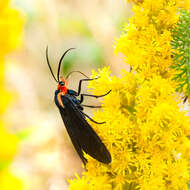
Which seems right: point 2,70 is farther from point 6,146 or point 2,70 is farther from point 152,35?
point 152,35

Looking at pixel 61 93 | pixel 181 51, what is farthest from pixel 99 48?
pixel 181 51

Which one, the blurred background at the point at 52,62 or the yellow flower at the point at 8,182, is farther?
the blurred background at the point at 52,62

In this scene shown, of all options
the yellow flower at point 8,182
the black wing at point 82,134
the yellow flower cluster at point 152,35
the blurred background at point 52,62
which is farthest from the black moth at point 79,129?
the blurred background at point 52,62

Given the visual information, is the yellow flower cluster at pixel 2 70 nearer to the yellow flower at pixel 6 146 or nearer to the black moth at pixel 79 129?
the yellow flower at pixel 6 146

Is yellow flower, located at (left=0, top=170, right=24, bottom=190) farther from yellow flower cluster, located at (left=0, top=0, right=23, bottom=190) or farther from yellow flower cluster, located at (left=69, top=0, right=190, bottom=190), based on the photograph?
yellow flower cluster, located at (left=69, top=0, right=190, bottom=190)

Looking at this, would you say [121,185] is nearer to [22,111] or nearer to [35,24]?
[22,111]

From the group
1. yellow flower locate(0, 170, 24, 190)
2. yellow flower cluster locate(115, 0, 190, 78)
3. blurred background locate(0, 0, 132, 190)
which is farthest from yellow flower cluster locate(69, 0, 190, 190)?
blurred background locate(0, 0, 132, 190)
